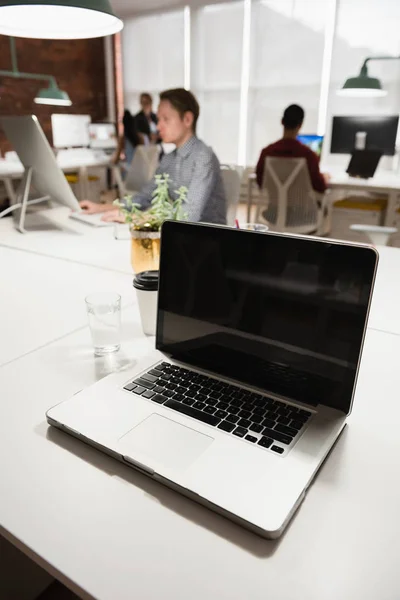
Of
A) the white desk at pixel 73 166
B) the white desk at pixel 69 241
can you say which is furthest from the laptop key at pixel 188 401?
the white desk at pixel 73 166

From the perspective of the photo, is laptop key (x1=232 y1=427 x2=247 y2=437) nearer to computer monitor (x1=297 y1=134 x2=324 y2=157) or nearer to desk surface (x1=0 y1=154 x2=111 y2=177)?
desk surface (x1=0 y1=154 x2=111 y2=177)

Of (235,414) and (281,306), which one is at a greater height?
(281,306)

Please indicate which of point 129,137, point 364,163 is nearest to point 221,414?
point 364,163

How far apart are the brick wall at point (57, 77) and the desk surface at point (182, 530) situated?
21.8ft

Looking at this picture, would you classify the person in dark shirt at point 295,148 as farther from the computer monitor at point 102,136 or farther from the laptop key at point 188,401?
the computer monitor at point 102,136

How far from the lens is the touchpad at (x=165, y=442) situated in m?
0.63

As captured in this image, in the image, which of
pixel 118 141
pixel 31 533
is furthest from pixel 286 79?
pixel 31 533

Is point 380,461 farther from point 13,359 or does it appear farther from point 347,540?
point 13,359

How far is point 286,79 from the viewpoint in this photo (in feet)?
19.7

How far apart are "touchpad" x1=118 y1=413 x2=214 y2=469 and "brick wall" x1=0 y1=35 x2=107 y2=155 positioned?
663 cm

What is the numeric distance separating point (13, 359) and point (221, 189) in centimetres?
146

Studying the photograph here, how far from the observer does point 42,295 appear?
1285mm

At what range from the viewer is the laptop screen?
2.28ft

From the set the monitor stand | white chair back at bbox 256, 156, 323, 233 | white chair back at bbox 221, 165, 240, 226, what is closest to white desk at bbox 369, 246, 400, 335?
white chair back at bbox 221, 165, 240, 226
